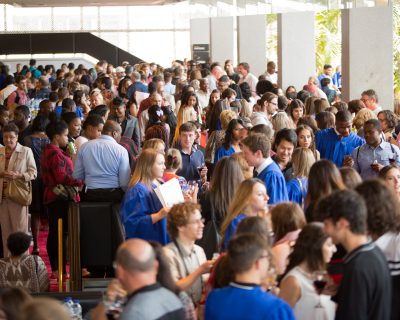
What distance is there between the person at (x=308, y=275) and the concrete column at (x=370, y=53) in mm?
12500

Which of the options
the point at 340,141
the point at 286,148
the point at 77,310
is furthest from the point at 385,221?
the point at 340,141

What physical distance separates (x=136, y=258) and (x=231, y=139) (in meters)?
6.71

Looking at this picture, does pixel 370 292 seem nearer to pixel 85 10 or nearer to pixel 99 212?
pixel 99 212

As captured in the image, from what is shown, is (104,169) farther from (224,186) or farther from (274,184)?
(224,186)

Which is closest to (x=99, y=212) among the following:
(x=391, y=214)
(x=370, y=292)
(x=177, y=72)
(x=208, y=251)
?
(x=208, y=251)

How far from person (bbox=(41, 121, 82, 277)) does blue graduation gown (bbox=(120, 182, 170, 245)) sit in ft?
8.33

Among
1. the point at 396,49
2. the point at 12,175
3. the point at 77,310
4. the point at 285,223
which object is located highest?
the point at 396,49

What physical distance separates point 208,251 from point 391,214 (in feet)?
8.92

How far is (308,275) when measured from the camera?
6.16 meters

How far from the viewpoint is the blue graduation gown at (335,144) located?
12094 mm

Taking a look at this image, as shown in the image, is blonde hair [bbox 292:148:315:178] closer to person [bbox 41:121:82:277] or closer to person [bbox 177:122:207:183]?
person [bbox 177:122:207:183]

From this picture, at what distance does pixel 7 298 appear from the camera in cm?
543

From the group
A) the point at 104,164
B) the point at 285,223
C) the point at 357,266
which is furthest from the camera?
the point at 104,164

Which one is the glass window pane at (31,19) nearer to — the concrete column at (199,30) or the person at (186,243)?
the concrete column at (199,30)
